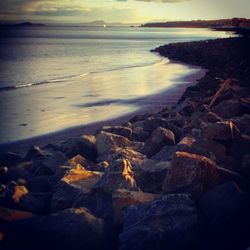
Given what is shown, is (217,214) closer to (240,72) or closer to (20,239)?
(20,239)

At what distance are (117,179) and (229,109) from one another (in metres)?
3.94

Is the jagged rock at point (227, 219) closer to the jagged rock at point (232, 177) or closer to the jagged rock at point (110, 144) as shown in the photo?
the jagged rock at point (232, 177)

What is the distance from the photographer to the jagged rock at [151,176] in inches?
168

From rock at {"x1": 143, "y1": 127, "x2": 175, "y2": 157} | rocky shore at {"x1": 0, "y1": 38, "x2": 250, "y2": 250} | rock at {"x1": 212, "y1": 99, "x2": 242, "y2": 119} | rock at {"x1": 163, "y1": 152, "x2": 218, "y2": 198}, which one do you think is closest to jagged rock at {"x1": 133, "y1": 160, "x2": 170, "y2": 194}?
rocky shore at {"x1": 0, "y1": 38, "x2": 250, "y2": 250}

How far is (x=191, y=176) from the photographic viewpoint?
151 inches

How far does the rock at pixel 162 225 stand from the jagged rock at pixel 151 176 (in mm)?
727

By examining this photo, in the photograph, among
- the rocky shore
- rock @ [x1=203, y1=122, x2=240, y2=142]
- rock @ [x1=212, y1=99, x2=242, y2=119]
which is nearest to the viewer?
the rocky shore

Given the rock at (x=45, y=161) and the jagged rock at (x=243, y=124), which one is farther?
the jagged rock at (x=243, y=124)

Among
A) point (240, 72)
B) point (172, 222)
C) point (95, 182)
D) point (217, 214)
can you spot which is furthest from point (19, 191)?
point (240, 72)

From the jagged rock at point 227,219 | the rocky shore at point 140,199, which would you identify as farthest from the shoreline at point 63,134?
the jagged rock at point 227,219

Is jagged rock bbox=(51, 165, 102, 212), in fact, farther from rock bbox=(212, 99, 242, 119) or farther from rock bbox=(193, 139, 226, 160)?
rock bbox=(212, 99, 242, 119)

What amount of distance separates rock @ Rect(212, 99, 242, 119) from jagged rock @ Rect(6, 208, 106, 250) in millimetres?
4402

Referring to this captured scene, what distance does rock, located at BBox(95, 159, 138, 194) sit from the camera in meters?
4.06

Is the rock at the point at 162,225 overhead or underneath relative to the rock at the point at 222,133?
underneath
